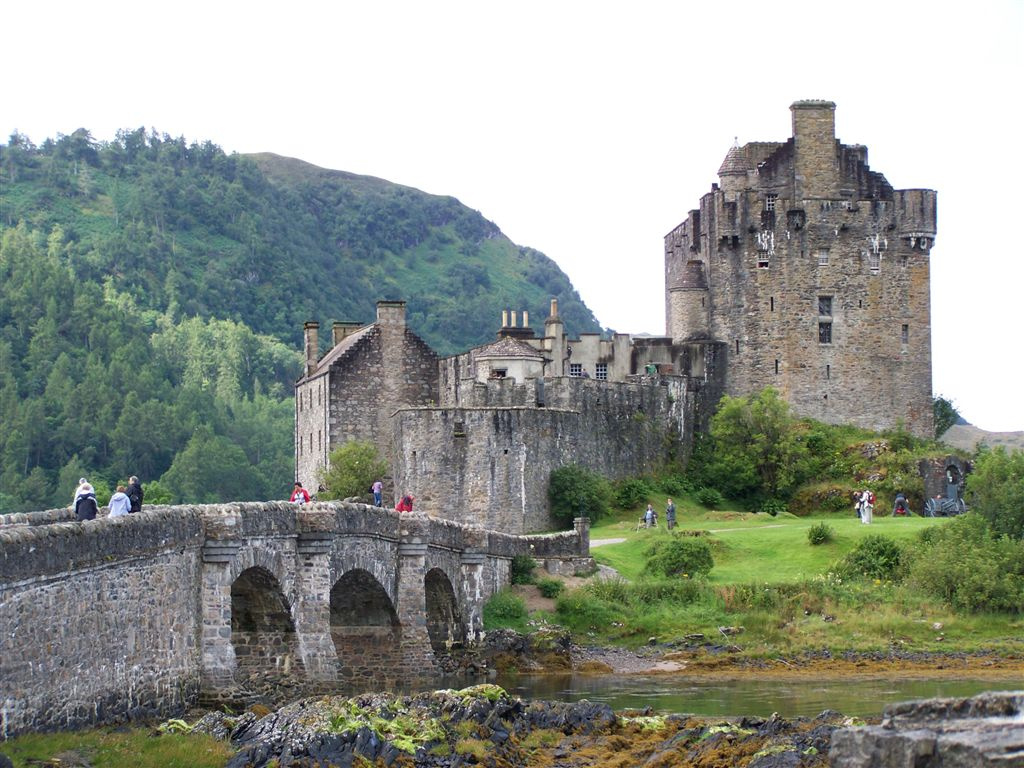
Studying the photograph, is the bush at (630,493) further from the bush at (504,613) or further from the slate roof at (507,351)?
the bush at (504,613)

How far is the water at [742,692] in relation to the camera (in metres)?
40.7

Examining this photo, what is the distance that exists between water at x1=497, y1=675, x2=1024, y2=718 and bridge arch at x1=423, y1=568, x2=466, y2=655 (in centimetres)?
282

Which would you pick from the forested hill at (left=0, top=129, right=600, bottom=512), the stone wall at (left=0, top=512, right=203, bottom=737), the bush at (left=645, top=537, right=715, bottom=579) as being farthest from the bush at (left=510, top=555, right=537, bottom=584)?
the forested hill at (left=0, top=129, right=600, bottom=512)

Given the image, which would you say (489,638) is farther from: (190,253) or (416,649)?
(190,253)

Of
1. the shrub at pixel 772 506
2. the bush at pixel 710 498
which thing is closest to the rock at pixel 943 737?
the shrub at pixel 772 506

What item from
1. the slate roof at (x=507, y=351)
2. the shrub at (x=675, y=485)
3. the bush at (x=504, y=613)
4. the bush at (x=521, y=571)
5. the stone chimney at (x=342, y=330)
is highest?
the stone chimney at (x=342, y=330)

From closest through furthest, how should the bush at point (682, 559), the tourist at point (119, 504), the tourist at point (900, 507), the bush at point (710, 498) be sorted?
the tourist at point (119, 504) < the bush at point (682, 559) < the tourist at point (900, 507) < the bush at point (710, 498)

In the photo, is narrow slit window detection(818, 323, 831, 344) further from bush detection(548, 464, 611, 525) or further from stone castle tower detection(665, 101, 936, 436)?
bush detection(548, 464, 611, 525)

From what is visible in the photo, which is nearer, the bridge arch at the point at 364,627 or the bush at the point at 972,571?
the bridge arch at the point at 364,627

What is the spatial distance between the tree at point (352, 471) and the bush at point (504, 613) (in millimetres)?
14135

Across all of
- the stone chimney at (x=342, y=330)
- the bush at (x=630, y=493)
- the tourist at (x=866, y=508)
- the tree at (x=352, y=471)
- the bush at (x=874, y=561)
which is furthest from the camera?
the stone chimney at (x=342, y=330)

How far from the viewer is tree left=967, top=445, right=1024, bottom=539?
5934 cm

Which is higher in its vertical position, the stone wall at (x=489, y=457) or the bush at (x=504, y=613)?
the stone wall at (x=489, y=457)

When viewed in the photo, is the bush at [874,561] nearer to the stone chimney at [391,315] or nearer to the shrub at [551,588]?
the shrub at [551,588]
